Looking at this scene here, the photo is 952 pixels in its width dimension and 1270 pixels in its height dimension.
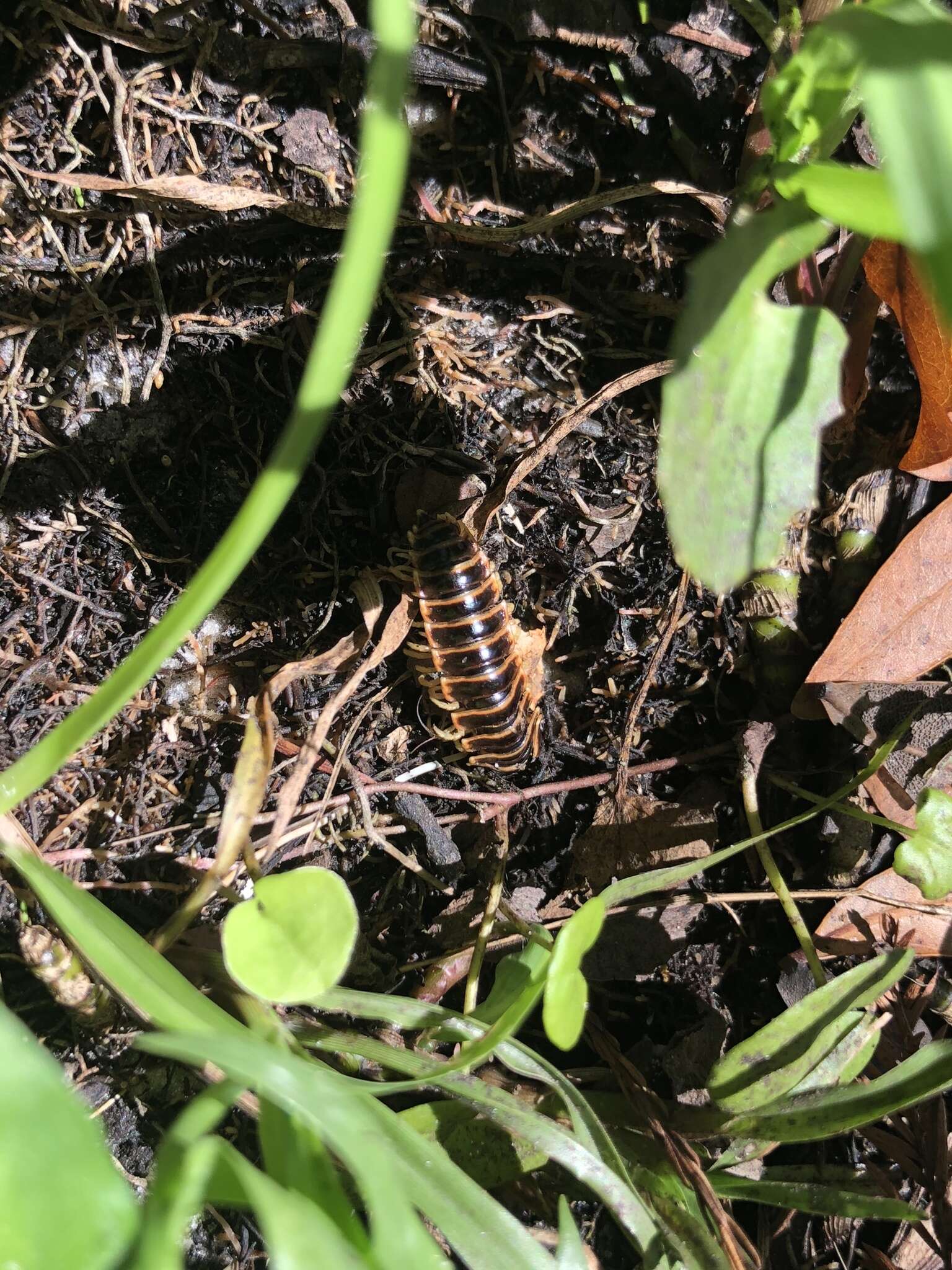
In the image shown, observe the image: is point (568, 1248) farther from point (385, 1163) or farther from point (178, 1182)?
point (178, 1182)

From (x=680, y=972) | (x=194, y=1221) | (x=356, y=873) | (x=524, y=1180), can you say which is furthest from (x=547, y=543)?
(x=194, y=1221)

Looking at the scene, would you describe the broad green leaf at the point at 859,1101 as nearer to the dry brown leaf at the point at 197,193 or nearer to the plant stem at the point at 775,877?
the plant stem at the point at 775,877

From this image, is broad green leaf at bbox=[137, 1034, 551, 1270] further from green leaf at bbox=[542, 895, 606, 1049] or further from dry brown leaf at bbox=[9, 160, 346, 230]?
dry brown leaf at bbox=[9, 160, 346, 230]

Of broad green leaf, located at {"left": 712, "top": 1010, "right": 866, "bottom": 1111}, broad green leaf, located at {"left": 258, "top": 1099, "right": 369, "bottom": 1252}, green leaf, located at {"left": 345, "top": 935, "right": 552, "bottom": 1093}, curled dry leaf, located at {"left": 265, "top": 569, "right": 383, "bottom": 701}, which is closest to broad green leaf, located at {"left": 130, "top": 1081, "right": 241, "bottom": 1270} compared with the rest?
broad green leaf, located at {"left": 258, "top": 1099, "right": 369, "bottom": 1252}

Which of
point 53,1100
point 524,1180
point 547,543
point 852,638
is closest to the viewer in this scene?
point 53,1100

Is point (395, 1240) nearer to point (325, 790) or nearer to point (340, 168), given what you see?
point (325, 790)

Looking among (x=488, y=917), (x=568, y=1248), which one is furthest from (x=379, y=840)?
(x=568, y=1248)

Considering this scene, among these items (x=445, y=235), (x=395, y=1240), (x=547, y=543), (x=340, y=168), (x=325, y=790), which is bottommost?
(x=325, y=790)
